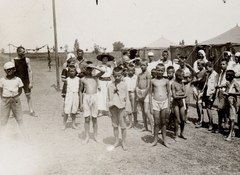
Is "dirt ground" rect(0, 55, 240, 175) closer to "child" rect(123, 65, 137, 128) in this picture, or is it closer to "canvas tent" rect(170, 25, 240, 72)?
"child" rect(123, 65, 137, 128)

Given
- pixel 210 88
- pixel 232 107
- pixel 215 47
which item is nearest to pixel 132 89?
pixel 210 88

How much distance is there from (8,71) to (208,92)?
4929 millimetres

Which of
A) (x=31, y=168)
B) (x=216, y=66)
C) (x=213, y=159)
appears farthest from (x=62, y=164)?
(x=216, y=66)

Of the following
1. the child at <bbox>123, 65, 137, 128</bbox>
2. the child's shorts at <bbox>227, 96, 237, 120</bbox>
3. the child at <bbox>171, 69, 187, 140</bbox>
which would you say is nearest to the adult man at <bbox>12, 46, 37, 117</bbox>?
the child at <bbox>123, 65, 137, 128</bbox>

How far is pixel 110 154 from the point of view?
5004 mm

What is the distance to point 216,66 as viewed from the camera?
635 inches

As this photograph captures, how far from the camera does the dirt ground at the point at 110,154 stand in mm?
4273

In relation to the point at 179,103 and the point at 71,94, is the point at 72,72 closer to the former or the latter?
the point at 71,94

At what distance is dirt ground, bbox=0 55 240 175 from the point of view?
168 inches

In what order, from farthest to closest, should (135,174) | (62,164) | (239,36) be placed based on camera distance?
(239,36) → (62,164) → (135,174)

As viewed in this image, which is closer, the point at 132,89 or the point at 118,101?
the point at 118,101

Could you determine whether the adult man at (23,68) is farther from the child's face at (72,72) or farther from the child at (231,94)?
the child at (231,94)

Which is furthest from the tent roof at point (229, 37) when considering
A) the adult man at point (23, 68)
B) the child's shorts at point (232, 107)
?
the adult man at point (23, 68)

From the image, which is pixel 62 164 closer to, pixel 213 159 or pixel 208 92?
pixel 213 159
